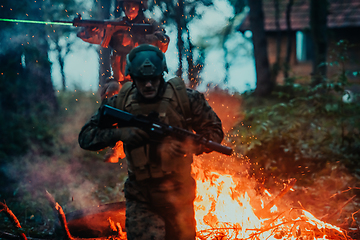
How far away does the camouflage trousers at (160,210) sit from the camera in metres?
2.36

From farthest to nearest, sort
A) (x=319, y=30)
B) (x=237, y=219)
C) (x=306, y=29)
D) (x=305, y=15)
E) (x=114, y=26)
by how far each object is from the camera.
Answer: (x=305, y=15)
(x=306, y=29)
(x=319, y=30)
(x=114, y=26)
(x=237, y=219)

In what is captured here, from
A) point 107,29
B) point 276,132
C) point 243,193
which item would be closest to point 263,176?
point 276,132

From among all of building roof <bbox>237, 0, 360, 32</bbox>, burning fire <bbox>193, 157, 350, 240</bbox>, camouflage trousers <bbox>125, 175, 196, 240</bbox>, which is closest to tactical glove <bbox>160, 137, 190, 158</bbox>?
camouflage trousers <bbox>125, 175, 196, 240</bbox>

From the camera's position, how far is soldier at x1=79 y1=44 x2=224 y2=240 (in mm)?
2309

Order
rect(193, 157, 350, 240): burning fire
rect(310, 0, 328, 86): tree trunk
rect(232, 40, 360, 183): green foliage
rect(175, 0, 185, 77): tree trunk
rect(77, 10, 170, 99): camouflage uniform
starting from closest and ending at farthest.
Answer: rect(193, 157, 350, 240): burning fire, rect(77, 10, 170, 99): camouflage uniform, rect(175, 0, 185, 77): tree trunk, rect(232, 40, 360, 183): green foliage, rect(310, 0, 328, 86): tree trunk

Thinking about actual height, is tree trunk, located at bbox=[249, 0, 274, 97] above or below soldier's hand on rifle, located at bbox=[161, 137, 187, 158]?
above

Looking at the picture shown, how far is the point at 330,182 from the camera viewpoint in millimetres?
5992

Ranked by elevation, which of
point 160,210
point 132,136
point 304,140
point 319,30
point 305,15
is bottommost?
point 304,140

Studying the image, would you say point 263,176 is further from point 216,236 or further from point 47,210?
point 47,210

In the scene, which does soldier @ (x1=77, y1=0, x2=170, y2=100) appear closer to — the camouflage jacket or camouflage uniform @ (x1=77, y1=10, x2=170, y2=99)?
camouflage uniform @ (x1=77, y1=10, x2=170, y2=99)

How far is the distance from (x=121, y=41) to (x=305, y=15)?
17916mm

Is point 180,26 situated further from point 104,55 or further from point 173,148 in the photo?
point 173,148

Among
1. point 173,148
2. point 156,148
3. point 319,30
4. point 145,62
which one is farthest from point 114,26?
point 319,30

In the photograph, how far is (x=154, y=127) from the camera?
2.26 meters
